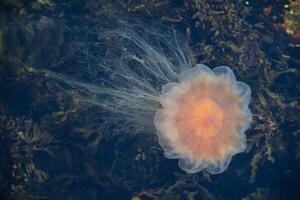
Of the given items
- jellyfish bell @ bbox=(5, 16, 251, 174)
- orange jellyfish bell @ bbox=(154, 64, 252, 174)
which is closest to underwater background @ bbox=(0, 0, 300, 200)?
jellyfish bell @ bbox=(5, 16, 251, 174)

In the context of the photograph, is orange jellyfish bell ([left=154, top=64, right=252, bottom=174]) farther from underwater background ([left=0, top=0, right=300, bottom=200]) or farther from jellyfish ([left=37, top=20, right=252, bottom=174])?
underwater background ([left=0, top=0, right=300, bottom=200])

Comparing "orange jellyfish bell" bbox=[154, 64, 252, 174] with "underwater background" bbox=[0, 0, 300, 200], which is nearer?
"orange jellyfish bell" bbox=[154, 64, 252, 174]

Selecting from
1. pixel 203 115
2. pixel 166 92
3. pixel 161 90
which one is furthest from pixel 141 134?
pixel 203 115

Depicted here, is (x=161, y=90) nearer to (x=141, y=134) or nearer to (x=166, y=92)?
(x=166, y=92)

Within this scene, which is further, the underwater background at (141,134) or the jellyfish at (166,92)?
the underwater background at (141,134)

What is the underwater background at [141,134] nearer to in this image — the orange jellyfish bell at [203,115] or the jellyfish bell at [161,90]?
the jellyfish bell at [161,90]

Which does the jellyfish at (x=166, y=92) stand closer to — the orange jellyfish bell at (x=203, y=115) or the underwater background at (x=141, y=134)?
the orange jellyfish bell at (x=203, y=115)

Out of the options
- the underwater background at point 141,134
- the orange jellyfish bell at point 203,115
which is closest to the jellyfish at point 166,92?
the orange jellyfish bell at point 203,115

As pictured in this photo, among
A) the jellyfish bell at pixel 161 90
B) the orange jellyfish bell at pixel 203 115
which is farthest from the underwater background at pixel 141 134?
the orange jellyfish bell at pixel 203 115

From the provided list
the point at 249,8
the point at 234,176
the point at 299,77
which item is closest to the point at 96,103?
the point at 234,176

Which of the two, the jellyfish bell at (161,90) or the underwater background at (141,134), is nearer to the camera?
the jellyfish bell at (161,90)
